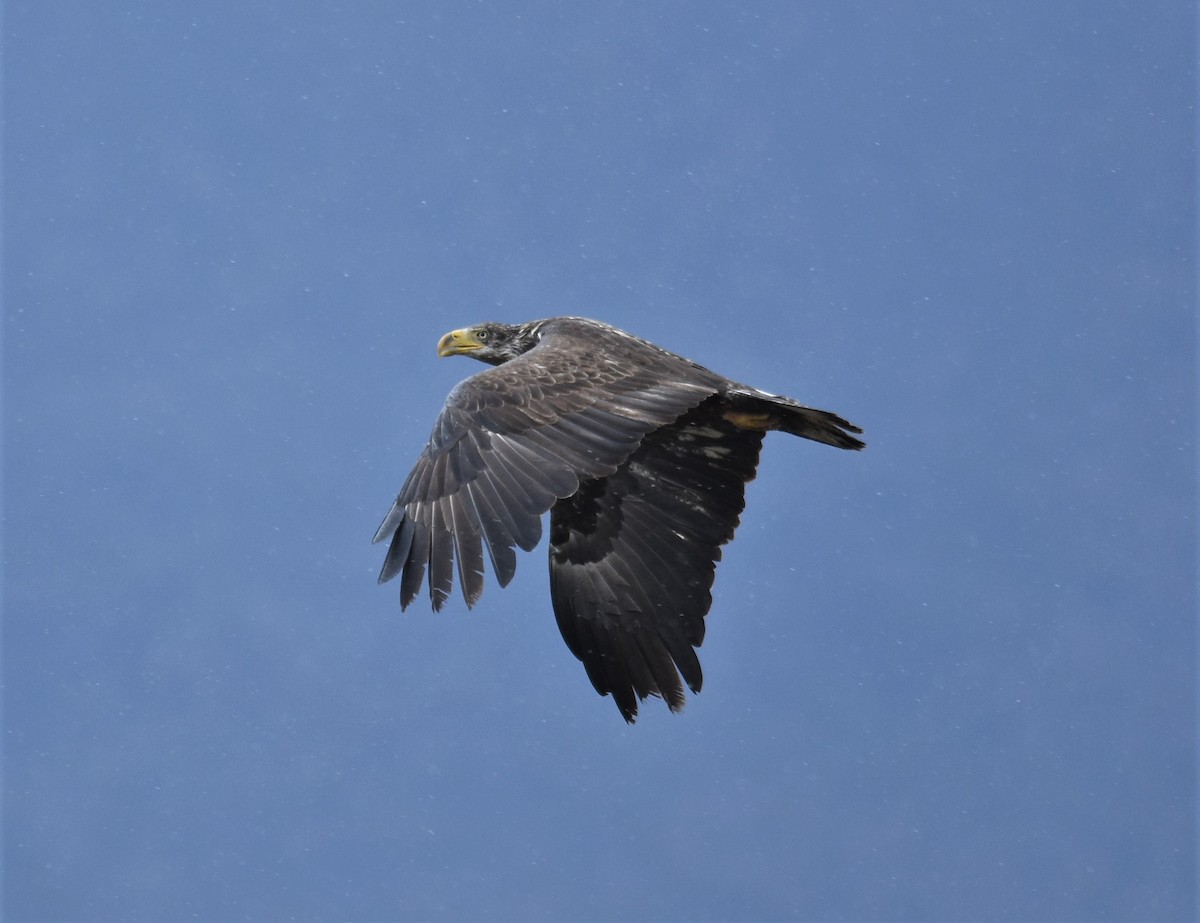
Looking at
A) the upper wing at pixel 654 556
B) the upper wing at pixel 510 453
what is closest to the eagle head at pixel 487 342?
the upper wing at pixel 654 556

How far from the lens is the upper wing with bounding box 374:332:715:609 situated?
934 cm

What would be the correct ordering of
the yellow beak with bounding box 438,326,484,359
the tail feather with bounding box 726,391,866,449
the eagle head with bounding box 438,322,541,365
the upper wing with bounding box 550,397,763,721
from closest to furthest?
1. the tail feather with bounding box 726,391,866,449
2. the upper wing with bounding box 550,397,763,721
3. the eagle head with bounding box 438,322,541,365
4. the yellow beak with bounding box 438,326,484,359

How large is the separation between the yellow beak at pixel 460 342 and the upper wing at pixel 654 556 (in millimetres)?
1504

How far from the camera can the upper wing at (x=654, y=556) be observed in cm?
1103

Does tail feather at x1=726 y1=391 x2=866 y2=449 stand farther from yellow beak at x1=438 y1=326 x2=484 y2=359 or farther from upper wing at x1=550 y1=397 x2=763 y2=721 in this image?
yellow beak at x1=438 y1=326 x2=484 y2=359

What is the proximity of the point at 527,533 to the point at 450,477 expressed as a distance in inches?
23.7

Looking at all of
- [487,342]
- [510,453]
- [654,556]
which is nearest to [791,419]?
[654,556]

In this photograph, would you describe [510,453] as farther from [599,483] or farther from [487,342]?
[487,342]

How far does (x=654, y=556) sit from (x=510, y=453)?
178 centimetres

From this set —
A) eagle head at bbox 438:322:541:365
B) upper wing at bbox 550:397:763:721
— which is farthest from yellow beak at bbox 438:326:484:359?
upper wing at bbox 550:397:763:721

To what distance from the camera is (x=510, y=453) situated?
9.73 meters

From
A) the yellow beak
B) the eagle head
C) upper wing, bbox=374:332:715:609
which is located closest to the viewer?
upper wing, bbox=374:332:715:609

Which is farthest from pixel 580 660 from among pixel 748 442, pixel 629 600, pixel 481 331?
pixel 481 331

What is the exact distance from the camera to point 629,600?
11180mm
